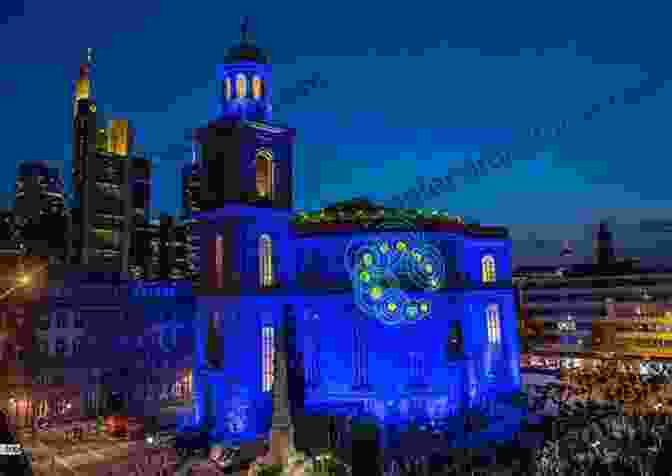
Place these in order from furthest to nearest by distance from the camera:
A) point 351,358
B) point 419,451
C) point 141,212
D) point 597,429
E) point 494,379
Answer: point 141,212, point 494,379, point 351,358, point 419,451, point 597,429

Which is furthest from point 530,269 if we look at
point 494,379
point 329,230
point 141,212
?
point 329,230

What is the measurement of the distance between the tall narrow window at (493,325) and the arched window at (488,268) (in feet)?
6.98

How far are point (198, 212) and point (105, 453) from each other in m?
15.8

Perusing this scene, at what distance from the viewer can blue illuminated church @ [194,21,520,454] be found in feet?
123

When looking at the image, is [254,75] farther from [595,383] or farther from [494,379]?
[595,383]

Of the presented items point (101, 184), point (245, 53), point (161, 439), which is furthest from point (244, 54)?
point (101, 184)

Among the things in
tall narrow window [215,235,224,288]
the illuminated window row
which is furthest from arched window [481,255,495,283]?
the illuminated window row

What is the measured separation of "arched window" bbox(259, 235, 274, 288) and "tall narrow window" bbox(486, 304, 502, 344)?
17.5m

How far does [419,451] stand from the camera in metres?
34.7

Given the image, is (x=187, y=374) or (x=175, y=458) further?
(x=187, y=374)

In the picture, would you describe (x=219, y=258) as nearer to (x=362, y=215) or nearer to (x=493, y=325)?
(x=362, y=215)

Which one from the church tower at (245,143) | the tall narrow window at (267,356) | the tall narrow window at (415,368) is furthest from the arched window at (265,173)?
the tall narrow window at (415,368)

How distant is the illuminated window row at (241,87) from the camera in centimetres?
4000

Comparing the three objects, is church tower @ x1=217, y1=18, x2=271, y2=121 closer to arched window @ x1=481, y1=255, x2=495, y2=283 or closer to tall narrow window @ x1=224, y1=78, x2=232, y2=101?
tall narrow window @ x1=224, y1=78, x2=232, y2=101
